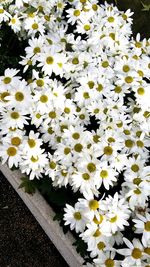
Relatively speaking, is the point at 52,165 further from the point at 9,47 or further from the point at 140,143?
the point at 9,47

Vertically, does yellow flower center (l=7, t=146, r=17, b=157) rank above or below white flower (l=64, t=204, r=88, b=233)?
above

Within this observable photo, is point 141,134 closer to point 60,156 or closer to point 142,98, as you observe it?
point 142,98

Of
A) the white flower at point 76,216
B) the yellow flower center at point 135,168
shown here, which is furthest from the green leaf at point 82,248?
the yellow flower center at point 135,168

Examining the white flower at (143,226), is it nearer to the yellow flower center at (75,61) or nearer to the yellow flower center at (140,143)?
the yellow flower center at (140,143)

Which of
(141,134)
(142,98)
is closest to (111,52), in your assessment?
(142,98)

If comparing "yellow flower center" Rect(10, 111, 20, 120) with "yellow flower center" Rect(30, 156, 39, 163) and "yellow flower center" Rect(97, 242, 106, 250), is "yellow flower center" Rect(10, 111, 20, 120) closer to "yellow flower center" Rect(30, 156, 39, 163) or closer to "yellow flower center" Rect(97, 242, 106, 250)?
"yellow flower center" Rect(30, 156, 39, 163)

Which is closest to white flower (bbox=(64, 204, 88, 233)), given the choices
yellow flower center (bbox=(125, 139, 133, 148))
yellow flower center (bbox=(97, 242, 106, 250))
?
yellow flower center (bbox=(97, 242, 106, 250))
